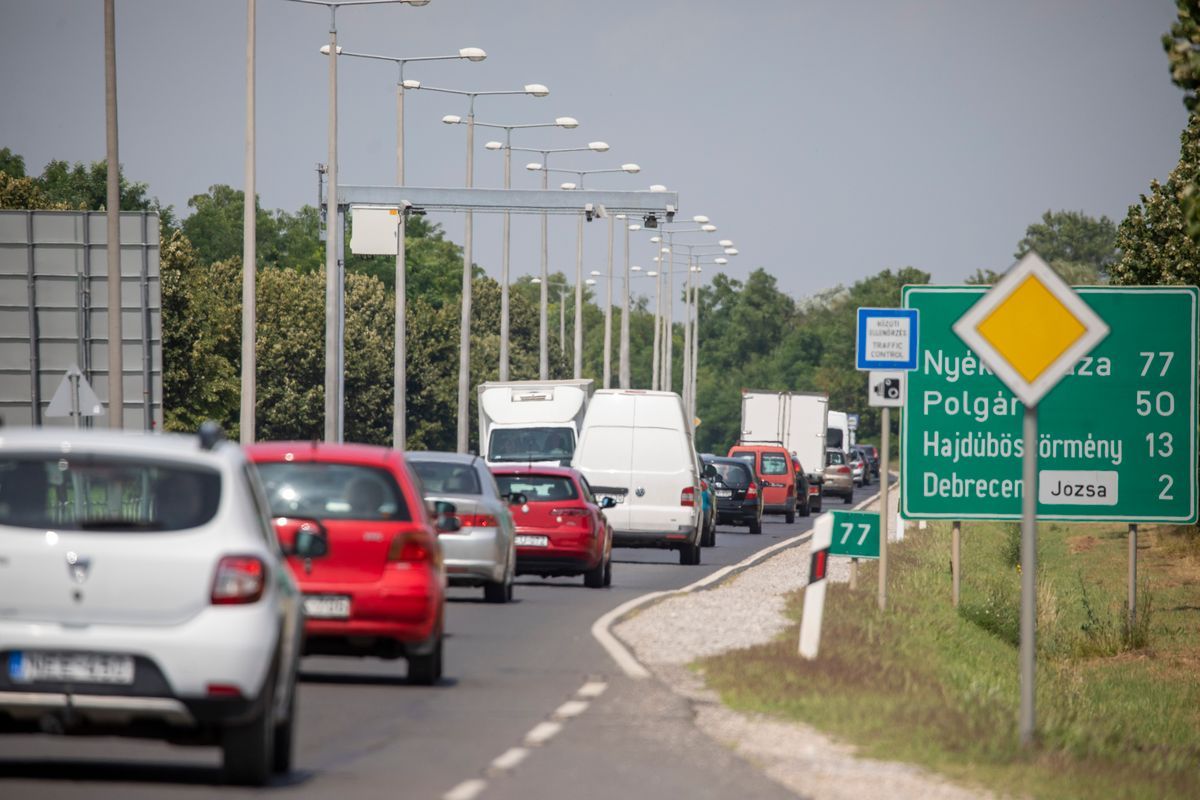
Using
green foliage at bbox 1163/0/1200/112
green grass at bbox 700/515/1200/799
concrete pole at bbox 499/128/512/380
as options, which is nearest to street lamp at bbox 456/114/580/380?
concrete pole at bbox 499/128/512/380

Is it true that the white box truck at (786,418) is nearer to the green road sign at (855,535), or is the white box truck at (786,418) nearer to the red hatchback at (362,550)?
the green road sign at (855,535)

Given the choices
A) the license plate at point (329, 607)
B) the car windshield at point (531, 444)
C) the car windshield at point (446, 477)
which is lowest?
the car windshield at point (531, 444)

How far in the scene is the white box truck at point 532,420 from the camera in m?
45.1

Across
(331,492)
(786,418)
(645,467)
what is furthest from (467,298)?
(331,492)

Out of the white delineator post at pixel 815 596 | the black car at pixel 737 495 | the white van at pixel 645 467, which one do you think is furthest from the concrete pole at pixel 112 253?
the black car at pixel 737 495

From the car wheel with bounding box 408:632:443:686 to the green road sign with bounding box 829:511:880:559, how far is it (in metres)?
6.82

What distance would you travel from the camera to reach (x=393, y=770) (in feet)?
35.4

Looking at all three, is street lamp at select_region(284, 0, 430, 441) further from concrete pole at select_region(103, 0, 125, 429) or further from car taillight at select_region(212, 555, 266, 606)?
car taillight at select_region(212, 555, 266, 606)

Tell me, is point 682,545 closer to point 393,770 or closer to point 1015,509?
point 1015,509

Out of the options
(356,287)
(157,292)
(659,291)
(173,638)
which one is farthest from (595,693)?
(356,287)

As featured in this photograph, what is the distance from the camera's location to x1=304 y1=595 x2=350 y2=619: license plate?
14391 millimetres

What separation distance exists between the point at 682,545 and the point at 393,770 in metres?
23.0

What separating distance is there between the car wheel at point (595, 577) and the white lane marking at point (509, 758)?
1527 centimetres

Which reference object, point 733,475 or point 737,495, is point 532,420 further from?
point 733,475
